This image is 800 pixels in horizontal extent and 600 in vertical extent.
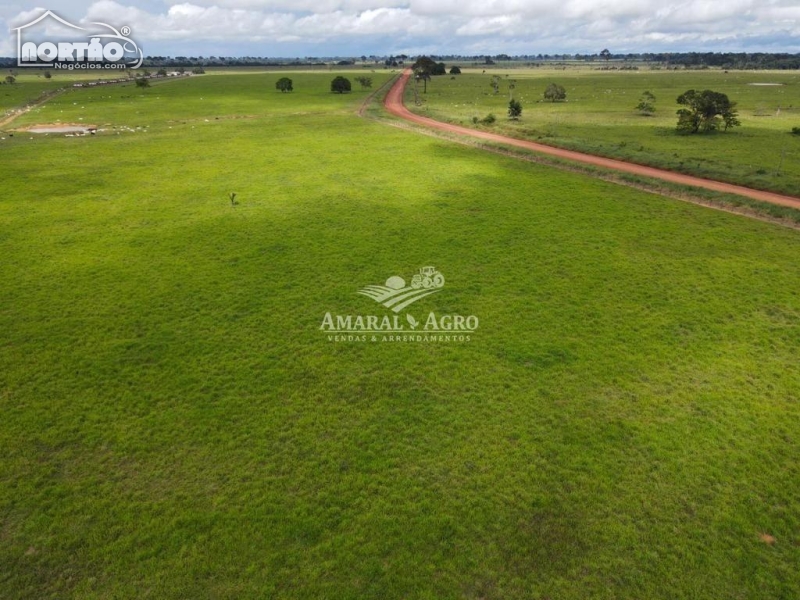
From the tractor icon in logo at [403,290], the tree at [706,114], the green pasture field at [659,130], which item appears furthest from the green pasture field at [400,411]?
the tree at [706,114]

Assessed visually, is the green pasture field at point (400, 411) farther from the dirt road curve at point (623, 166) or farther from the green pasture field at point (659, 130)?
the green pasture field at point (659, 130)

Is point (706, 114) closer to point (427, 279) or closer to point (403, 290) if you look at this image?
point (427, 279)

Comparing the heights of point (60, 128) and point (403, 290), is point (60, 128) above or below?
above

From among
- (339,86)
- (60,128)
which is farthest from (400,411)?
(339,86)

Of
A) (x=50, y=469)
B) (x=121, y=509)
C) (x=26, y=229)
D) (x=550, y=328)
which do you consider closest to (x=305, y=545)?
(x=121, y=509)

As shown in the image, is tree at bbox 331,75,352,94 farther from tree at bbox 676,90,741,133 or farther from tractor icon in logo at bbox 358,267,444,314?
tractor icon in logo at bbox 358,267,444,314

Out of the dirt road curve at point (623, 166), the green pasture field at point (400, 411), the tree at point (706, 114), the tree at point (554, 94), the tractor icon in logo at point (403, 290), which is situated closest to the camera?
the green pasture field at point (400, 411)
